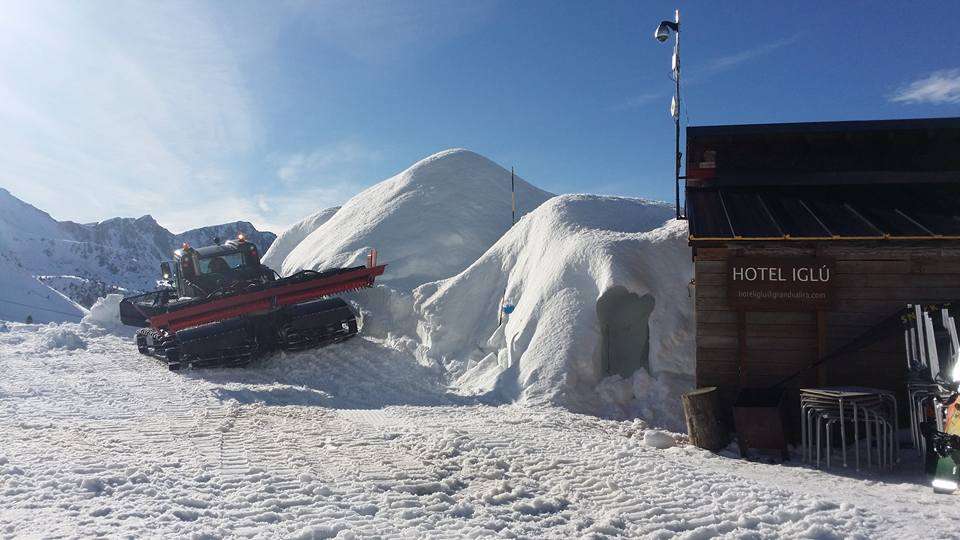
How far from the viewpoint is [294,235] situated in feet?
106

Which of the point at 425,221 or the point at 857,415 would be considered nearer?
the point at 857,415


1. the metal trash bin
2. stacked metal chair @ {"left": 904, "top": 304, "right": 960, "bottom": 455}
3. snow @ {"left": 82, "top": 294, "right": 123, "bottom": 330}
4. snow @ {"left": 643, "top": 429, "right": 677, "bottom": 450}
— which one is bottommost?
snow @ {"left": 643, "top": 429, "right": 677, "bottom": 450}

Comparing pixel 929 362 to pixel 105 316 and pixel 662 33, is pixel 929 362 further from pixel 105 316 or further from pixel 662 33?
pixel 105 316

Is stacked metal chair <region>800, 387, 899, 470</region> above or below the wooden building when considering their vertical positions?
below

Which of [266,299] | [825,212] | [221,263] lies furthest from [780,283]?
[221,263]

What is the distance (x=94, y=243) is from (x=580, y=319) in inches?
6264

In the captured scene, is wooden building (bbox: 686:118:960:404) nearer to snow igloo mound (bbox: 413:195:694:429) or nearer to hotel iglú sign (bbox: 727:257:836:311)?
hotel iglú sign (bbox: 727:257:836:311)

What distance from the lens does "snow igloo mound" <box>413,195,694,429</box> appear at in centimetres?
988

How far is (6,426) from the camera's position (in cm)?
748

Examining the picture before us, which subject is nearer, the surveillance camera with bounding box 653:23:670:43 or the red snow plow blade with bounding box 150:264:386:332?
the surveillance camera with bounding box 653:23:670:43

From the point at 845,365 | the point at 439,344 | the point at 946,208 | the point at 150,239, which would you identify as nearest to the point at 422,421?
the point at 439,344

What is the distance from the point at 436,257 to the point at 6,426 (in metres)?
13.3

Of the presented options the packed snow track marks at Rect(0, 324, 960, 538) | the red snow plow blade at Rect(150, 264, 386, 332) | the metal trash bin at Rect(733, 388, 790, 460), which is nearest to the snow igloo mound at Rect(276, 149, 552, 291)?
the red snow plow blade at Rect(150, 264, 386, 332)

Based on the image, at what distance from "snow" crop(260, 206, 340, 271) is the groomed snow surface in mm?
12710
